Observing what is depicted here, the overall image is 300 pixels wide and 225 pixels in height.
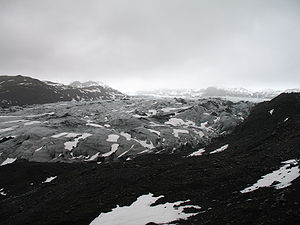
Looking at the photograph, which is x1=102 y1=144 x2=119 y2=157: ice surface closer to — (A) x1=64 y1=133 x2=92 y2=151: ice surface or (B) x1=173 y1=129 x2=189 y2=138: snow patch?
(A) x1=64 y1=133 x2=92 y2=151: ice surface

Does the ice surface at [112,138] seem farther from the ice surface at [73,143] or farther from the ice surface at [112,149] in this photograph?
the ice surface at [73,143]

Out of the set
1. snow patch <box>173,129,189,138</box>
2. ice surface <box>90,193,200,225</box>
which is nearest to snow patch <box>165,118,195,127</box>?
snow patch <box>173,129,189,138</box>

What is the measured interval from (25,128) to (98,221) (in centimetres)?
12344

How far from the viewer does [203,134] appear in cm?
15000

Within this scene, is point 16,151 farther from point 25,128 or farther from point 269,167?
point 269,167

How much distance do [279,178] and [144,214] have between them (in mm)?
17435

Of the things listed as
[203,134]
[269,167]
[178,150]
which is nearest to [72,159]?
[178,150]

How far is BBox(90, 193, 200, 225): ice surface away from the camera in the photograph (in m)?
37.0

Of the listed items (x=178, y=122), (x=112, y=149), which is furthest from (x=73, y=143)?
(x=178, y=122)

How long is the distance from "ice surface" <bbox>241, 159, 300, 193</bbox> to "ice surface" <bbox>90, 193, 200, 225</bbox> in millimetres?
8693

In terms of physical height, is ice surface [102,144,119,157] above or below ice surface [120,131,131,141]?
below

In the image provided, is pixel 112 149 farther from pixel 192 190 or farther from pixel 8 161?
pixel 192 190

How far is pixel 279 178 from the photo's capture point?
39219 mm

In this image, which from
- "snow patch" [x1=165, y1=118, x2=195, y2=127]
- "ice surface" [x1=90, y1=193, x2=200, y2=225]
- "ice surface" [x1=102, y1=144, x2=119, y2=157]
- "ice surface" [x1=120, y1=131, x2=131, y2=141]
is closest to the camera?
"ice surface" [x1=90, y1=193, x2=200, y2=225]
